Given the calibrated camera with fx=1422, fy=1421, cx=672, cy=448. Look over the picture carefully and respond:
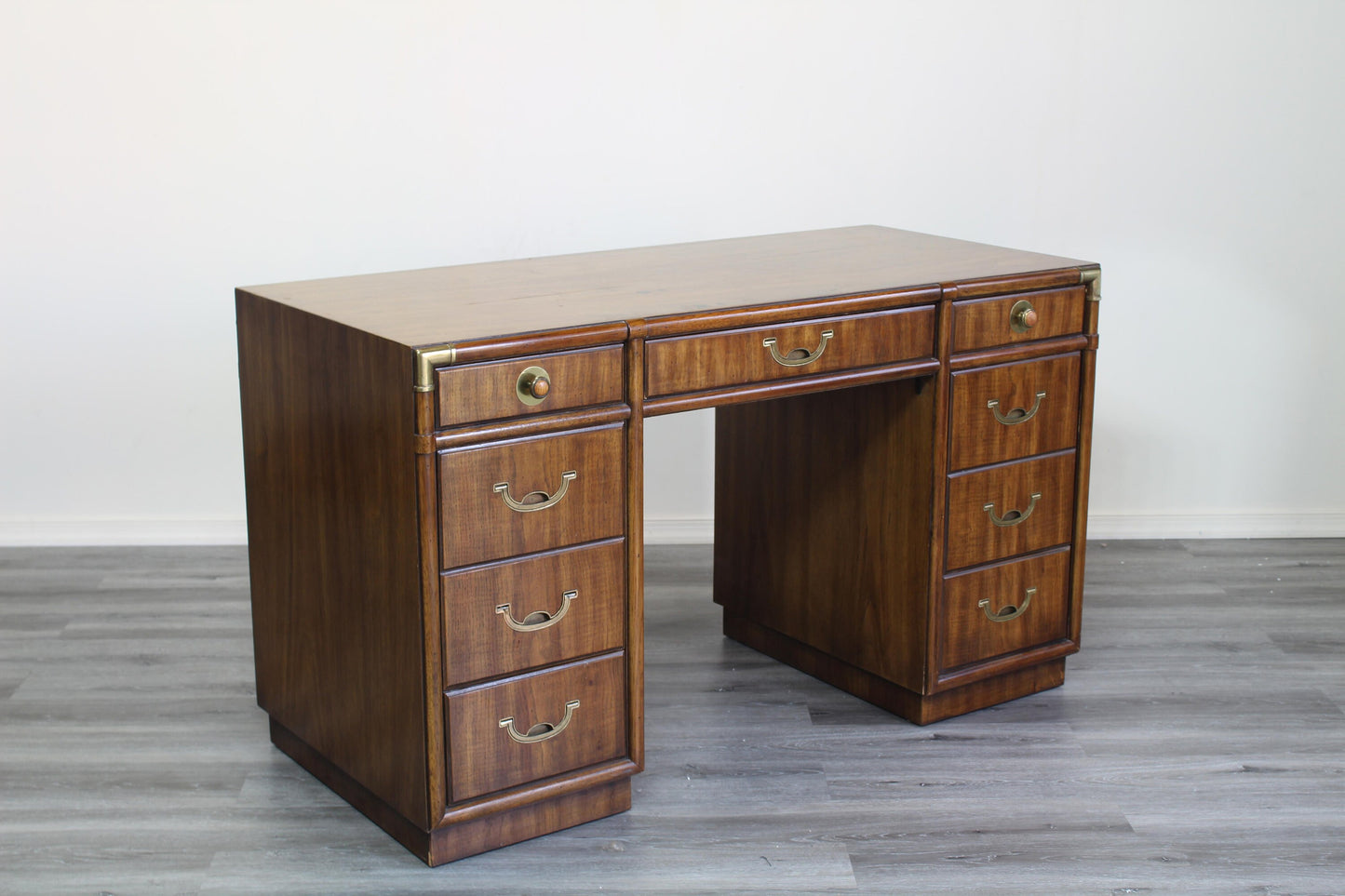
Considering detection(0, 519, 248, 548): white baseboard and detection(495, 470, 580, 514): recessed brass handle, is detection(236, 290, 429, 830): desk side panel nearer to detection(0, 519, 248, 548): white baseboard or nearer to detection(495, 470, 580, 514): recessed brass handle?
detection(495, 470, 580, 514): recessed brass handle

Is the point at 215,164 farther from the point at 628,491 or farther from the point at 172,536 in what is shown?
the point at 628,491

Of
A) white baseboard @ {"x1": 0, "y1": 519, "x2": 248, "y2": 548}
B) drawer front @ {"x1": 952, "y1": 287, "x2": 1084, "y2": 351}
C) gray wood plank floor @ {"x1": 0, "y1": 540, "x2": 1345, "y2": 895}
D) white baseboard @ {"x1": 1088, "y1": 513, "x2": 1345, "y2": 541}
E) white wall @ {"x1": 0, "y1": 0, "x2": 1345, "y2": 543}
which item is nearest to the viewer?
gray wood plank floor @ {"x1": 0, "y1": 540, "x2": 1345, "y2": 895}

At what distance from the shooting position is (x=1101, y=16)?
338cm

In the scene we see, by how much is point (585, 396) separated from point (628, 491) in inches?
6.6

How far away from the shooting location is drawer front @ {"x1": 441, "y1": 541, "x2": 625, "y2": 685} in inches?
77.2

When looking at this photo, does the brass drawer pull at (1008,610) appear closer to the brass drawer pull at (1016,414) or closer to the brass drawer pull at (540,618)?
the brass drawer pull at (1016,414)

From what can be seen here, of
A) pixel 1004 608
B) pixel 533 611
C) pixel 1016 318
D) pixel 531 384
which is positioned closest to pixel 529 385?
pixel 531 384

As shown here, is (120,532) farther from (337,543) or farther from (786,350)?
(786,350)

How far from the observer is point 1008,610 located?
2570 mm

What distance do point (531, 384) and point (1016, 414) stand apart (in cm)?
97

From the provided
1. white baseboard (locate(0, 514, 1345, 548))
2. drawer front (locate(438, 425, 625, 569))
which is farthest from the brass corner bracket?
white baseboard (locate(0, 514, 1345, 548))

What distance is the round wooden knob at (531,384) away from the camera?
75.5 inches

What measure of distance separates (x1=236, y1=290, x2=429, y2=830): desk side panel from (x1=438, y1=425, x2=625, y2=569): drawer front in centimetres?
6

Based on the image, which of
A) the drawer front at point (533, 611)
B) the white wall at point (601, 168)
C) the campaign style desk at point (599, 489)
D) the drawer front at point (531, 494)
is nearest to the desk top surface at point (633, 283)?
→ the campaign style desk at point (599, 489)
